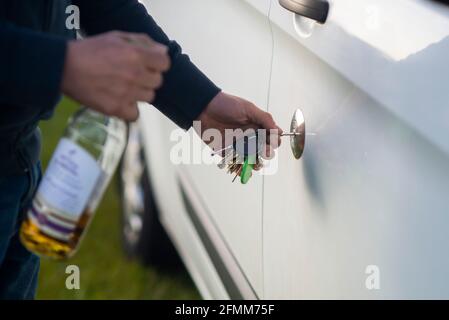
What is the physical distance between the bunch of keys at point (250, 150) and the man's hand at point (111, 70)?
417mm

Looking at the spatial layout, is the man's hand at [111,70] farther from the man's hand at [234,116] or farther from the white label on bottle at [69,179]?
the white label on bottle at [69,179]

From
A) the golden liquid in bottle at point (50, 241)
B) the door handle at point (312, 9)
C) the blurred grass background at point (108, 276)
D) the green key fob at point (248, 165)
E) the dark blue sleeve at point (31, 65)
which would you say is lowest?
the blurred grass background at point (108, 276)

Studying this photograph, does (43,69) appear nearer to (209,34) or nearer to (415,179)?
(415,179)

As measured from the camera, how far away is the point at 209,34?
2.14 meters

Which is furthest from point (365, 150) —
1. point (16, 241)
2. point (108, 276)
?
point (108, 276)

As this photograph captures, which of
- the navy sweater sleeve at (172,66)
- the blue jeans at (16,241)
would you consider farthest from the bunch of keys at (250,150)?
the blue jeans at (16,241)

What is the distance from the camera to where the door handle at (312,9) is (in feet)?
5.04

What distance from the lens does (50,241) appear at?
2.34 metres

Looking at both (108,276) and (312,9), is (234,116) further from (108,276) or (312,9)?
(108,276)

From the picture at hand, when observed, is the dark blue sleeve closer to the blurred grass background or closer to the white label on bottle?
the white label on bottle

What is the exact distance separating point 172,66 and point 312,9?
0.30m

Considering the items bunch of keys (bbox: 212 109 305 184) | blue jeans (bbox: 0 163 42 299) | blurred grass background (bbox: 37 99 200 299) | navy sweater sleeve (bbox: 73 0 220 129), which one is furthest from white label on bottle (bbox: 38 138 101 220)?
blurred grass background (bbox: 37 99 200 299)

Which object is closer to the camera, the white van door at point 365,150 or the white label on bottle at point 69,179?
the white van door at point 365,150

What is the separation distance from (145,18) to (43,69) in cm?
58
